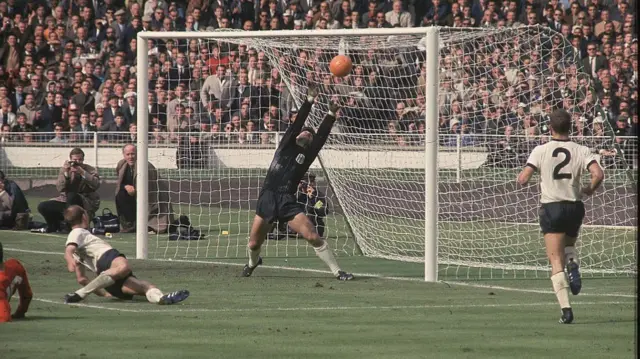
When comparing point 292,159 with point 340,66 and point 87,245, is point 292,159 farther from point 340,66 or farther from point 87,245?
point 87,245

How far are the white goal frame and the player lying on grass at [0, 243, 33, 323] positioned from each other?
477cm

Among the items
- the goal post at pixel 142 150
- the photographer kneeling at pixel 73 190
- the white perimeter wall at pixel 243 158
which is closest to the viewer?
the goal post at pixel 142 150

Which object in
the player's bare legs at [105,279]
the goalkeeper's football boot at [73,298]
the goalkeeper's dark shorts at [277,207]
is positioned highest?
→ the goalkeeper's dark shorts at [277,207]

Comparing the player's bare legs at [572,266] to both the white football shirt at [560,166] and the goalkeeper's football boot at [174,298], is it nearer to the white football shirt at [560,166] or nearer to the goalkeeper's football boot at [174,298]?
the white football shirt at [560,166]

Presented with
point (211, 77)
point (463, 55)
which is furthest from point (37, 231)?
point (463, 55)

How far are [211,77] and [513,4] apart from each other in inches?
364

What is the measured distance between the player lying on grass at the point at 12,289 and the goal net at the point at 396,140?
5066mm

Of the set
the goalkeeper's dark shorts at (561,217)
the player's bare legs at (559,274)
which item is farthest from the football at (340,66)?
the player's bare legs at (559,274)

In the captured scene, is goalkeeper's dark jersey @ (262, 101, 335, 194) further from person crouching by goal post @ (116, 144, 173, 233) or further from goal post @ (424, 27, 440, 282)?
person crouching by goal post @ (116, 144, 173, 233)

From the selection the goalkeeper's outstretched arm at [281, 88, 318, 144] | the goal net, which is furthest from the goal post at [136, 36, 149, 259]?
the goalkeeper's outstretched arm at [281, 88, 318, 144]

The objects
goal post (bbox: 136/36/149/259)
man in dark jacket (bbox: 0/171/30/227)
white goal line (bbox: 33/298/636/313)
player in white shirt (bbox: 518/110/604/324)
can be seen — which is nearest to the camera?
player in white shirt (bbox: 518/110/604/324)

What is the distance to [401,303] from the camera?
11984 mm

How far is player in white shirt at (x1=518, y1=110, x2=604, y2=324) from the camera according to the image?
10.9 m

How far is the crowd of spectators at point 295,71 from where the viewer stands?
55.3 feet
